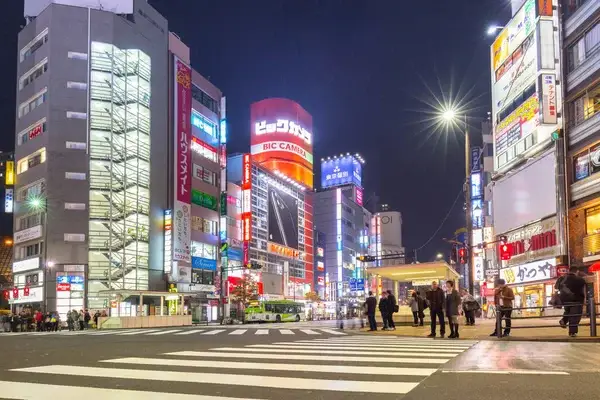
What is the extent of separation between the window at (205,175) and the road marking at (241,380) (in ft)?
183

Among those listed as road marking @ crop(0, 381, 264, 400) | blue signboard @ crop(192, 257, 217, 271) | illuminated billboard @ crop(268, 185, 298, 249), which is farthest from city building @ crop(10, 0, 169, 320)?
road marking @ crop(0, 381, 264, 400)

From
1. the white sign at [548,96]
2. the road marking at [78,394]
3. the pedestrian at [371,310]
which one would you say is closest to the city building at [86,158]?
the pedestrian at [371,310]

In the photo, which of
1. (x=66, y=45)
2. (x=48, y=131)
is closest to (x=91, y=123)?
(x=48, y=131)

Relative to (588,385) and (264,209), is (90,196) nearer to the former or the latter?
(264,209)

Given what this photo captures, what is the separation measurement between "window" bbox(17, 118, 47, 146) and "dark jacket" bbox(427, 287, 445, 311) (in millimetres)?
45711

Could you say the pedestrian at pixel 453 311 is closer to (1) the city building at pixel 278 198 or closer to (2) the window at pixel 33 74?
(2) the window at pixel 33 74

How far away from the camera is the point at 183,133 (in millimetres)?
59938

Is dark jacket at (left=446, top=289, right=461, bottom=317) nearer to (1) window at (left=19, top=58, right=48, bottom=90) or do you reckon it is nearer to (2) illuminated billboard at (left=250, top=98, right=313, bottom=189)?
(1) window at (left=19, top=58, right=48, bottom=90)

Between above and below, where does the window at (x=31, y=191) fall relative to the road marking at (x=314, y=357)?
above

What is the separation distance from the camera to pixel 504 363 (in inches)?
314

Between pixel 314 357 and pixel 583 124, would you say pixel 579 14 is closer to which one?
pixel 583 124

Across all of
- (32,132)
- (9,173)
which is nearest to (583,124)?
(9,173)

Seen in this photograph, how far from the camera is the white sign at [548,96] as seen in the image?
2795 centimetres

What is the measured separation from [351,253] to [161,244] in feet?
232
